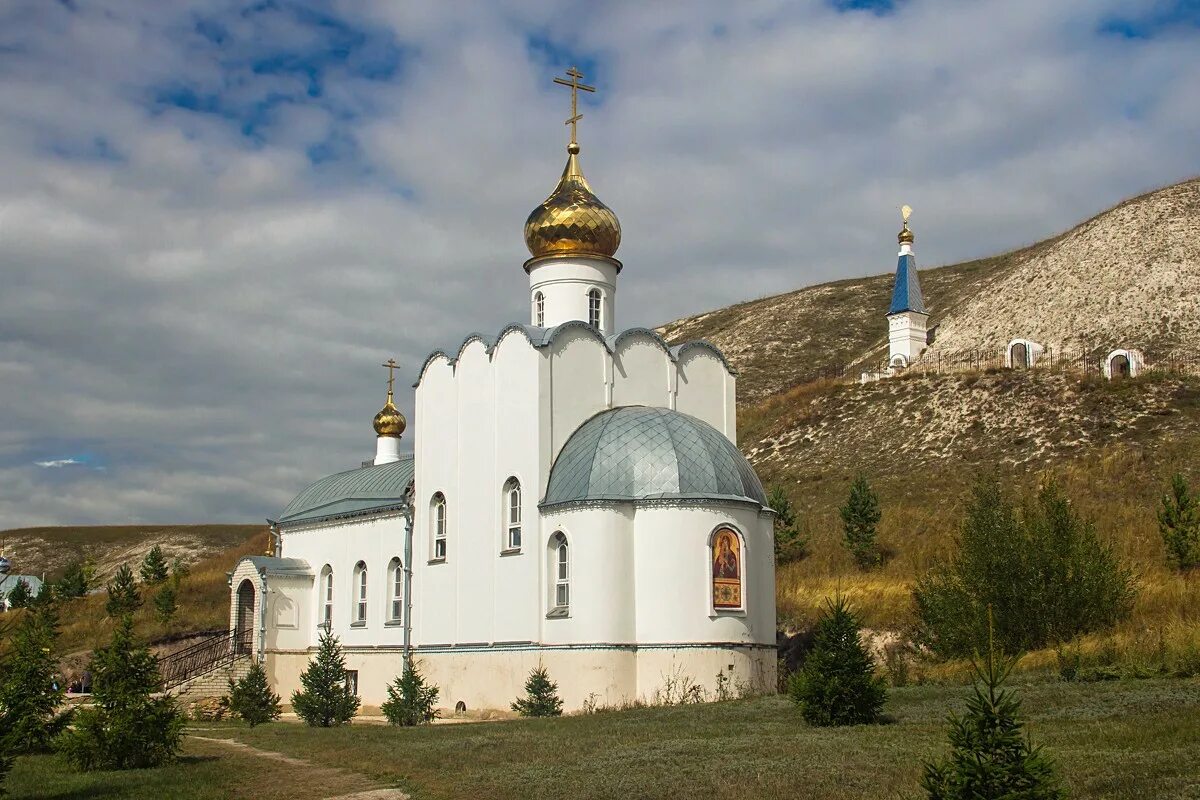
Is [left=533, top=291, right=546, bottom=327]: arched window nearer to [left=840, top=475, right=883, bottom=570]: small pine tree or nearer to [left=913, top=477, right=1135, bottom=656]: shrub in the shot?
[left=913, top=477, right=1135, bottom=656]: shrub

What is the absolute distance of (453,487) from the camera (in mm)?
25672

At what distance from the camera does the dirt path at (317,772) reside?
477 inches

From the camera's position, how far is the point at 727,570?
21453 mm

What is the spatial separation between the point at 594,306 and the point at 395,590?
27.4 ft

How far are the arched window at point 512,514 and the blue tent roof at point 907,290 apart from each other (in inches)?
1309

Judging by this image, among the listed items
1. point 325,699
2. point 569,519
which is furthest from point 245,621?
point 569,519

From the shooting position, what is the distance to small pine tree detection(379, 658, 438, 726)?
2150 cm

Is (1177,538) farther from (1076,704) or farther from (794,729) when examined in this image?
(794,729)

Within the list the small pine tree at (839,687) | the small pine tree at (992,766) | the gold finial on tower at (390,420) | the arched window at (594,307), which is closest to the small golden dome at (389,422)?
the gold finial on tower at (390,420)

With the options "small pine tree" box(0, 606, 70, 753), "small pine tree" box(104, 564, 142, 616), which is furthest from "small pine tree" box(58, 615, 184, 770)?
"small pine tree" box(104, 564, 142, 616)

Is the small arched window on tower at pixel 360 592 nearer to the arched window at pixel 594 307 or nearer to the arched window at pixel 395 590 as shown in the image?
the arched window at pixel 395 590

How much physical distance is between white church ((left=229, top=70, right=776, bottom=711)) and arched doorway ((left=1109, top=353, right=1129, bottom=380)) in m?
23.1

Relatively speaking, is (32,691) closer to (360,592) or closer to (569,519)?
(569,519)

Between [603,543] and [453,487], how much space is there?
537 cm
